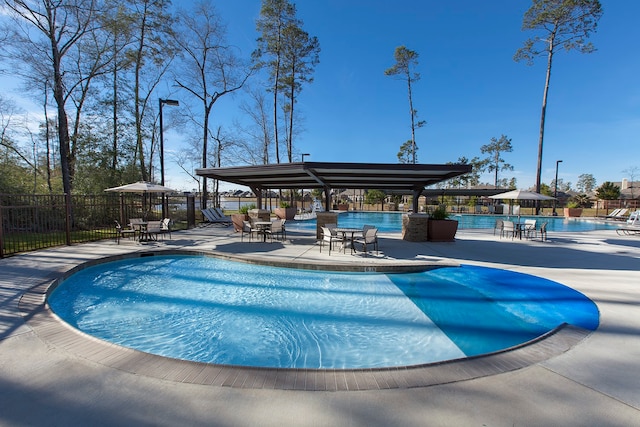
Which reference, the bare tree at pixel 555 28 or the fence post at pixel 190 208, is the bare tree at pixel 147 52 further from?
the bare tree at pixel 555 28

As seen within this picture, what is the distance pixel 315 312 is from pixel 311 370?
7.46 feet

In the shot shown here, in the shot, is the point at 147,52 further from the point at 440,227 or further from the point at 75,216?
the point at 440,227

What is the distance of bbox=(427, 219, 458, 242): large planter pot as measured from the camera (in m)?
10.4

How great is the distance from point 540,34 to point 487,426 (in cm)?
3227

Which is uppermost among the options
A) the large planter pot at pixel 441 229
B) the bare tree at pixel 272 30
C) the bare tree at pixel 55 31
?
the bare tree at pixel 272 30

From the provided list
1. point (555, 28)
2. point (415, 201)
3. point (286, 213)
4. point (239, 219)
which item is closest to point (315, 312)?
point (415, 201)

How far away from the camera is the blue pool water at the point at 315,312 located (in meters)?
3.64

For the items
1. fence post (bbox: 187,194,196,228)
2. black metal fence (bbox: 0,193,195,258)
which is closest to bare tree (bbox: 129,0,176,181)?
black metal fence (bbox: 0,193,195,258)

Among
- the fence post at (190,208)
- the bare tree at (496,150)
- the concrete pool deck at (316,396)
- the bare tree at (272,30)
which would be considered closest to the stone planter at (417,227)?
the concrete pool deck at (316,396)

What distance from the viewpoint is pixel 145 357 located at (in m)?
2.70

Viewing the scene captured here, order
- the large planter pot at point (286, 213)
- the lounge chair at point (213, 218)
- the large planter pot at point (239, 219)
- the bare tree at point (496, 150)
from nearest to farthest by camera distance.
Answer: the large planter pot at point (239, 219), the lounge chair at point (213, 218), the large planter pot at point (286, 213), the bare tree at point (496, 150)

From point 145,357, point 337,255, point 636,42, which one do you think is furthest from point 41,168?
point 636,42

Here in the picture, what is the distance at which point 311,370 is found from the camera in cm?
253

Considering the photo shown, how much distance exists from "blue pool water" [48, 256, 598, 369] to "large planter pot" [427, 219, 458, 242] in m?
3.64
